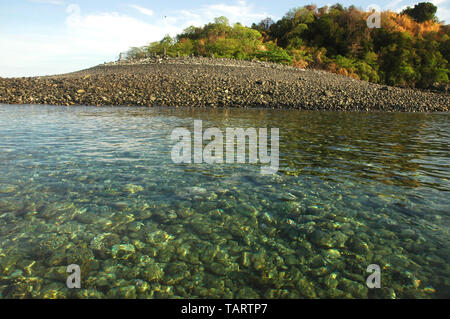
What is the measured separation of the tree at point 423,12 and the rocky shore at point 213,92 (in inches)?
1524

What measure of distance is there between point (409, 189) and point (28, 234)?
7.05m

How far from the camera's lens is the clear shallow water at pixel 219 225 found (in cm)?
326

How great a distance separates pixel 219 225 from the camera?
4410 millimetres

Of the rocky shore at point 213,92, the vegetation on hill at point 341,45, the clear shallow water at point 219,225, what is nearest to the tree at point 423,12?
the vegetation on hill at point 341,45

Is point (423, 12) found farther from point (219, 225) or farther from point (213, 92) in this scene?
point (219, 225)

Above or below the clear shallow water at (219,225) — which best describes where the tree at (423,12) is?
above

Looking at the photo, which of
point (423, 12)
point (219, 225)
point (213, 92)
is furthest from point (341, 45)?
point (219, 225)

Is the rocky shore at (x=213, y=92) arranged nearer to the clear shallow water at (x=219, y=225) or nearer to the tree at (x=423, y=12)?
the clear shallow water at (x=219, y=225)

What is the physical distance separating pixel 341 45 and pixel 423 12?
23.5 m

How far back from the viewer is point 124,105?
2062 centimetres

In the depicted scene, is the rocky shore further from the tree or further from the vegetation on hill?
the tree

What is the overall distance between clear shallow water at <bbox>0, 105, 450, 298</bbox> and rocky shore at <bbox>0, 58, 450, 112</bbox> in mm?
13557

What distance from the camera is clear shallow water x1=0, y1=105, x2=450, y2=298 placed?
326 centimetres

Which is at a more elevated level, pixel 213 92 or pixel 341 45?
pixel 341 45
